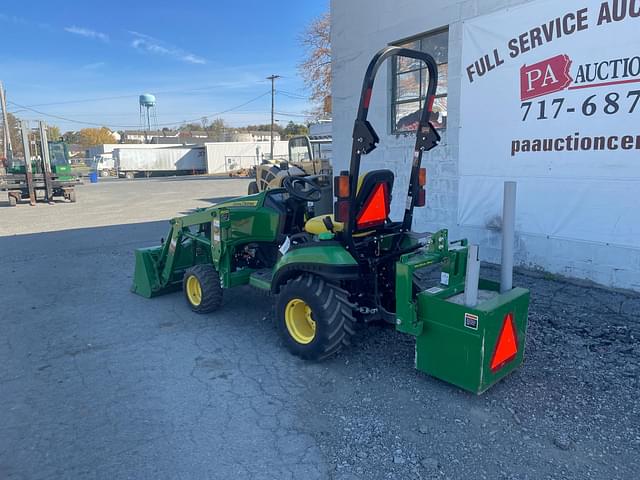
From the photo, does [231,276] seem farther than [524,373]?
Yes

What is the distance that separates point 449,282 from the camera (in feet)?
12.4

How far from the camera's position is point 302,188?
15.8 ft

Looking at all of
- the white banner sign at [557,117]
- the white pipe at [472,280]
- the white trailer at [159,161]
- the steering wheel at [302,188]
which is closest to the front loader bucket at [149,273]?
the steering wheel at [302,188]

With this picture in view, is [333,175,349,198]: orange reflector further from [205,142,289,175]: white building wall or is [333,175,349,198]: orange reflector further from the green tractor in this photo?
[205,142,289,175]: white building wall

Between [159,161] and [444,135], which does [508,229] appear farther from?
[159,161]

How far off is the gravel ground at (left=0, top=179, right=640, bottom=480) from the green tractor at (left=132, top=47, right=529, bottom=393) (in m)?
0.29

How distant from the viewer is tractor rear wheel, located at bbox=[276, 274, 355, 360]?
149 inches

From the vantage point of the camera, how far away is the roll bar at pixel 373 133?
3.42m

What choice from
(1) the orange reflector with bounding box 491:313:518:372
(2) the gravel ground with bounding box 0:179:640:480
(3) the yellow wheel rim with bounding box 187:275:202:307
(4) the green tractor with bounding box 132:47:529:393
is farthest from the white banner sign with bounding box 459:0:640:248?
(3) the yellow wheel rim with bounding box 187:275:202:307

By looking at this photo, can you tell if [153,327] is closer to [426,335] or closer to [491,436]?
[426,335]

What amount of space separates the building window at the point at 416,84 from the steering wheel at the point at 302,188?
329 cm

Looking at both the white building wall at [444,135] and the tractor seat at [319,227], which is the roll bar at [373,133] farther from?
the white building wall at [444,135]

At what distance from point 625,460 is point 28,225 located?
14.5 metres

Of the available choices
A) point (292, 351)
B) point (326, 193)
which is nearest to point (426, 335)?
point (292, 351)
